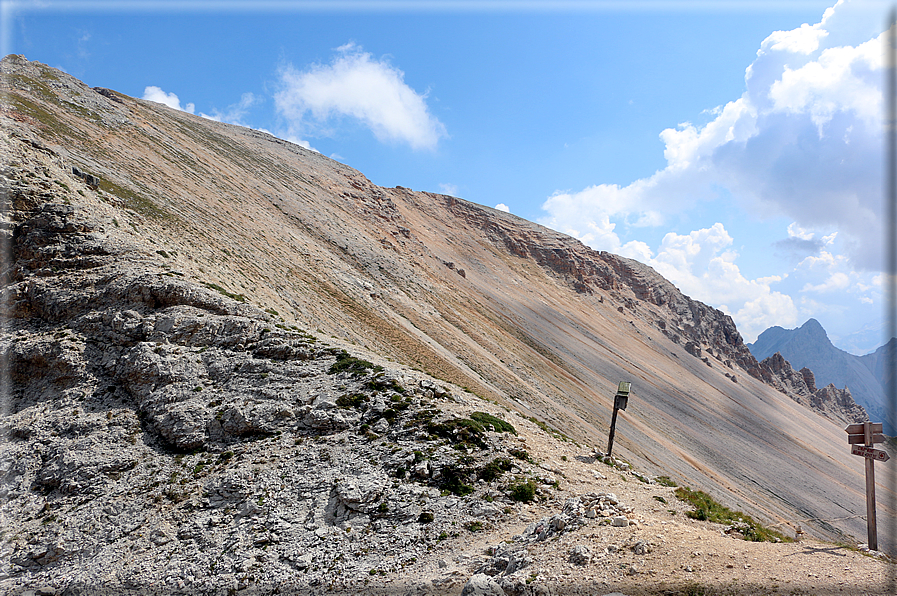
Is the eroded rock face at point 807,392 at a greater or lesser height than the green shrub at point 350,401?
greater

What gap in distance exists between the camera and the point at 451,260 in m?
71.2

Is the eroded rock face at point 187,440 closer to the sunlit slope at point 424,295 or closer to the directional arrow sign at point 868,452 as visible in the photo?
the sunlit slope at point 424,295

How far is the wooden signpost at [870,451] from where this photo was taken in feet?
30.0

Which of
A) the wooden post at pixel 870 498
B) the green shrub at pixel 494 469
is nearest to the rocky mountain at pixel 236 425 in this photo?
the green shrub at pixel 494 469

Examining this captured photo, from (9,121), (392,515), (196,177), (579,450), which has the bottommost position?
(392,515)

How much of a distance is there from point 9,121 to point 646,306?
96.4 metres

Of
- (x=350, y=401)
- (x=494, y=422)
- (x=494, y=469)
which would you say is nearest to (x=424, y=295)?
(x=350, y=401)

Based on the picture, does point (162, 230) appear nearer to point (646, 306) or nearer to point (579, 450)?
point (579, 450)

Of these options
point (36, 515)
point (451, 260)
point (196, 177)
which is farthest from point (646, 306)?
point (36, 515)

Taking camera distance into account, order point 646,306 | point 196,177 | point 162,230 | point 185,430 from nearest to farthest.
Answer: point 185,430 < point 162,230 < point 196,177 < point 646,306

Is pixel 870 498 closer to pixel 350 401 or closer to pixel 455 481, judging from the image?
pixel 455 481

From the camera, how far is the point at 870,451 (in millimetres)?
9508

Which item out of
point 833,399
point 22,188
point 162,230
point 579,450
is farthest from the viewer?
point 833,399

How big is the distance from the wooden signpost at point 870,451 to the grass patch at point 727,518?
1577 millimetres
